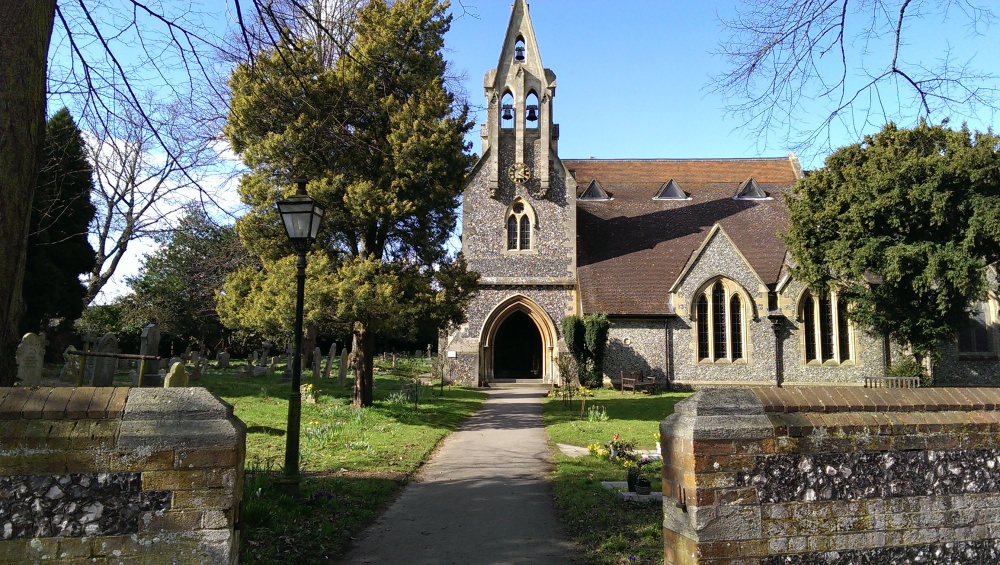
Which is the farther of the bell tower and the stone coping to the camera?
the bell tower

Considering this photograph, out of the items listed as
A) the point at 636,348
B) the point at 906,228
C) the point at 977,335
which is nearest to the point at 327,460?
the point at 636,348

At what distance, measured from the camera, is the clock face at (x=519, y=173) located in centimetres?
2823

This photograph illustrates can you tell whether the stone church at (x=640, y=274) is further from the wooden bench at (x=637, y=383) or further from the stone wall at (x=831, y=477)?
the stone wall at (x=831, y=477)

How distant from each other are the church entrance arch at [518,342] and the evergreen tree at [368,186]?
11.2 metres

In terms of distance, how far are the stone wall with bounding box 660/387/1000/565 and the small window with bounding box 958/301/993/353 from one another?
27.8 metres

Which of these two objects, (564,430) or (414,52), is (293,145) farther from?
(564,430)

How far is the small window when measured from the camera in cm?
2709

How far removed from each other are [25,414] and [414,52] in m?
13.8

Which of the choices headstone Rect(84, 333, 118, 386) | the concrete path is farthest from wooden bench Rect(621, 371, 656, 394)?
headstone Rect(84, 333, 118, 386)

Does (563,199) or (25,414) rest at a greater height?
(563,199)

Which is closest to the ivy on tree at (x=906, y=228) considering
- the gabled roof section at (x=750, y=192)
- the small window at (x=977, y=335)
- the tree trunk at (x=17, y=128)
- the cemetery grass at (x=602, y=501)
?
the small window at (x=977, y=335)

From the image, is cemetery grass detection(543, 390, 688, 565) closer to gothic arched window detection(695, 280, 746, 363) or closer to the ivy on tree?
gothic arched window detection(695, 280, 746, 363)

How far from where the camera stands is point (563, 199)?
1118 inches

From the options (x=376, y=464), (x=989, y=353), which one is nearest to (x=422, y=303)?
(x=376, y=464)
